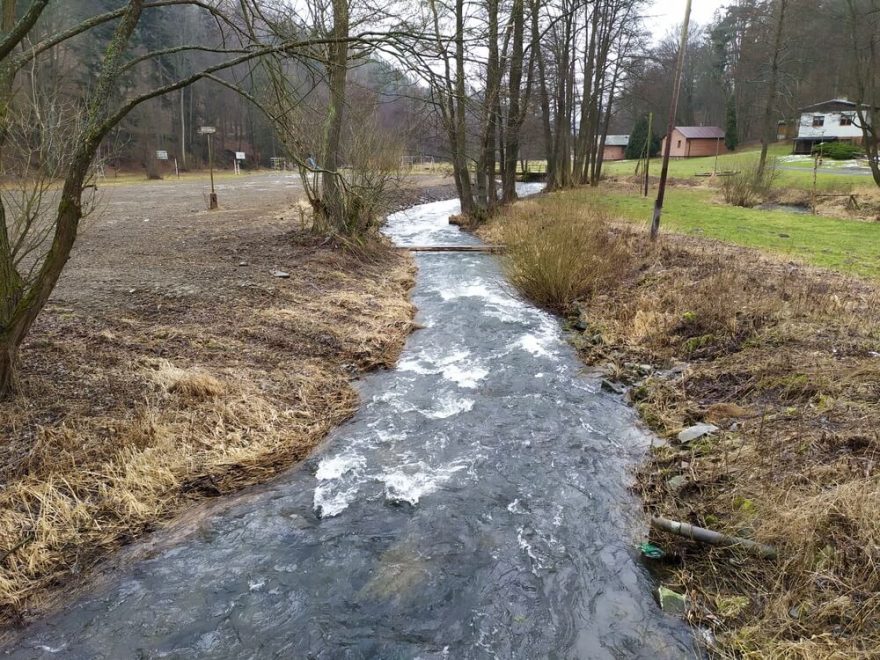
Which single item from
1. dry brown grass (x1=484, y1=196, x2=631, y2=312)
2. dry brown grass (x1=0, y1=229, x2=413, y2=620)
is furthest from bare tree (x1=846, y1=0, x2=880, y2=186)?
dry brown grass (x1=0, y1=229, x2=413, y2=620)

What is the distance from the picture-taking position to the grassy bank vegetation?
11.4 ft

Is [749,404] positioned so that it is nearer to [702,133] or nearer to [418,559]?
[418,559]

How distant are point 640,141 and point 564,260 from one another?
52.2 m

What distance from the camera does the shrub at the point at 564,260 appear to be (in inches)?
424

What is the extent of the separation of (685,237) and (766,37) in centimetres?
2554

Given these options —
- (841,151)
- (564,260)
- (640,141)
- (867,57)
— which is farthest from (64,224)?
(640,141)

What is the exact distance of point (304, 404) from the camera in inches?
257

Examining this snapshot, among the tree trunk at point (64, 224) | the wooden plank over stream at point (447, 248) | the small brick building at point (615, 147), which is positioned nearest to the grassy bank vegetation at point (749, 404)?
the wooden plank over stream at point (447, 248)

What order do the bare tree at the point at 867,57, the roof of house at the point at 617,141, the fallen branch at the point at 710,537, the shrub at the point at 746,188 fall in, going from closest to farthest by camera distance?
the fallen branch at the point at 710,537, the bare tree at the point at 867,57, the shrub at the point at 746,188, the roof of house at the point at 617,141

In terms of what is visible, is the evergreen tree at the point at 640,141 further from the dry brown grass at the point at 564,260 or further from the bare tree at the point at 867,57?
the dry brown grass at the point at 564,260

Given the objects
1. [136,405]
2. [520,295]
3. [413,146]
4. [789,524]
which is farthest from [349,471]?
[413,146]

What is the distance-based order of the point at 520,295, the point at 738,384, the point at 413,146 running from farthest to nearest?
the point at 413,146
the point at 520,295
the point at 738,384

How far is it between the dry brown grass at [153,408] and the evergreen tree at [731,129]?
57.3 meters

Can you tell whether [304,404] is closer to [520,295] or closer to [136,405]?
[136,405]
